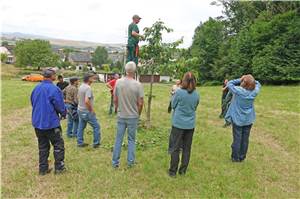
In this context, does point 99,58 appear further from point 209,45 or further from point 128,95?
point 128,95

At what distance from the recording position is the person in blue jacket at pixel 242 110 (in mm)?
6789

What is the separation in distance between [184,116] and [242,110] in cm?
173

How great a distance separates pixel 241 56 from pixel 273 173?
3554 cm

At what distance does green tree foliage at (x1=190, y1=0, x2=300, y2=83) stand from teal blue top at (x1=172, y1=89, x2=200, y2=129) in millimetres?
30334

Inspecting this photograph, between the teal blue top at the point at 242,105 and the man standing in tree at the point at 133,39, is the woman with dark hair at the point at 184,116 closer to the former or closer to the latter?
the teal blue top at the point at 242,105

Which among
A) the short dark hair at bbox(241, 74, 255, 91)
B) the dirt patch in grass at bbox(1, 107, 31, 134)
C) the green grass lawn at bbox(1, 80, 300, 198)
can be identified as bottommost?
the dirt patch in grass at bbox(1, 107, 31, 134)

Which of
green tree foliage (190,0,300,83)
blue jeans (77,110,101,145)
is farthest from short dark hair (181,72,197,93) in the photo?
green tree foliage (190,0,300,83)

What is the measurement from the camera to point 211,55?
163 ft

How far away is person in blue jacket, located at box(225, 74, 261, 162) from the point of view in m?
6.79

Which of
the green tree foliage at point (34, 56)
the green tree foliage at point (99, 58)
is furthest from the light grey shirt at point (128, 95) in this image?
the green tree foliage at point (99, 58)

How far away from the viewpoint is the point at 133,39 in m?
8.78

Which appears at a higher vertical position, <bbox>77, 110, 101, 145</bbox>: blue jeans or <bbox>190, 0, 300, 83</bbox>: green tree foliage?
<bbox>190, 0, 300, 83</bbox>: green tree foliage

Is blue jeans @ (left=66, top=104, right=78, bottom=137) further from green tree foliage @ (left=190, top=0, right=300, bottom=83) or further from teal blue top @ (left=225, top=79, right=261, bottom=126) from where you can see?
green tree foliage @ (left=190, top=0, right=300, bottom=83)

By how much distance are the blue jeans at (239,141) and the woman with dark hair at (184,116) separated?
1513 mm
